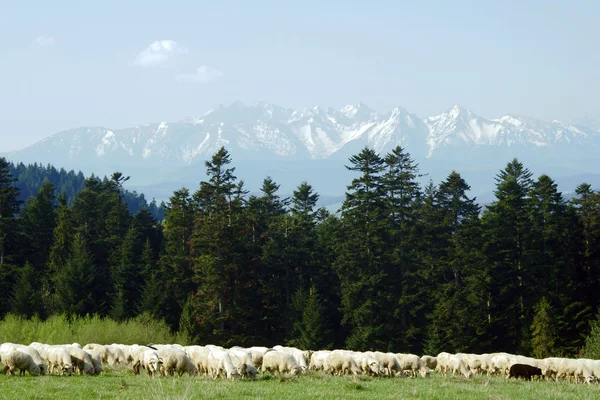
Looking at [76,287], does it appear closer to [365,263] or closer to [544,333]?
[365,263]

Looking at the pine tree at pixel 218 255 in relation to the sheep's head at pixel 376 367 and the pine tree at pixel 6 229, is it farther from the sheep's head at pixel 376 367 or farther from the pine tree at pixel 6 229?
the sheep's head at pixel 376 367

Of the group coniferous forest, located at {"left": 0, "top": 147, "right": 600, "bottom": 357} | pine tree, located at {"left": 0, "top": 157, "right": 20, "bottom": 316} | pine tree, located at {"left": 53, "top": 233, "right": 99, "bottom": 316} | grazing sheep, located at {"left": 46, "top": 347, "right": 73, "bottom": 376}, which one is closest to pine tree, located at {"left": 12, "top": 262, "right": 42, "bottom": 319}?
coniferous forest, located at {"left": 0, "top": 147, "right": 600, "bottom": 357}

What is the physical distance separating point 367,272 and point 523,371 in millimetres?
36313

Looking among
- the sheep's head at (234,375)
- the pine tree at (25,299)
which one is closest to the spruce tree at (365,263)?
the pine tree at (25,299)

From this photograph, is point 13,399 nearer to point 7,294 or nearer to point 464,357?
point 464,357

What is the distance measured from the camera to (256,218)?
77312 millimetres

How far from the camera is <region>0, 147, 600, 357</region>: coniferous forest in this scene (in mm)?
65938

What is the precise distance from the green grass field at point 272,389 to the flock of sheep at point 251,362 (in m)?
1.53

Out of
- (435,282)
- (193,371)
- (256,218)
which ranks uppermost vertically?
(256,218)

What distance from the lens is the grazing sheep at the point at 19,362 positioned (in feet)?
85.1

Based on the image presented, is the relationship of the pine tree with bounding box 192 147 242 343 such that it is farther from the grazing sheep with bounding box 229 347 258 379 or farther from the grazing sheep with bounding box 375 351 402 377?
the grazing sheep with bounding box 229 347 258 379

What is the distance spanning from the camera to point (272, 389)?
21938 mm

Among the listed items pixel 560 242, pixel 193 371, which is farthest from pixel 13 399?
pixel 560 242

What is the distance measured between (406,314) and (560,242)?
15616mm
